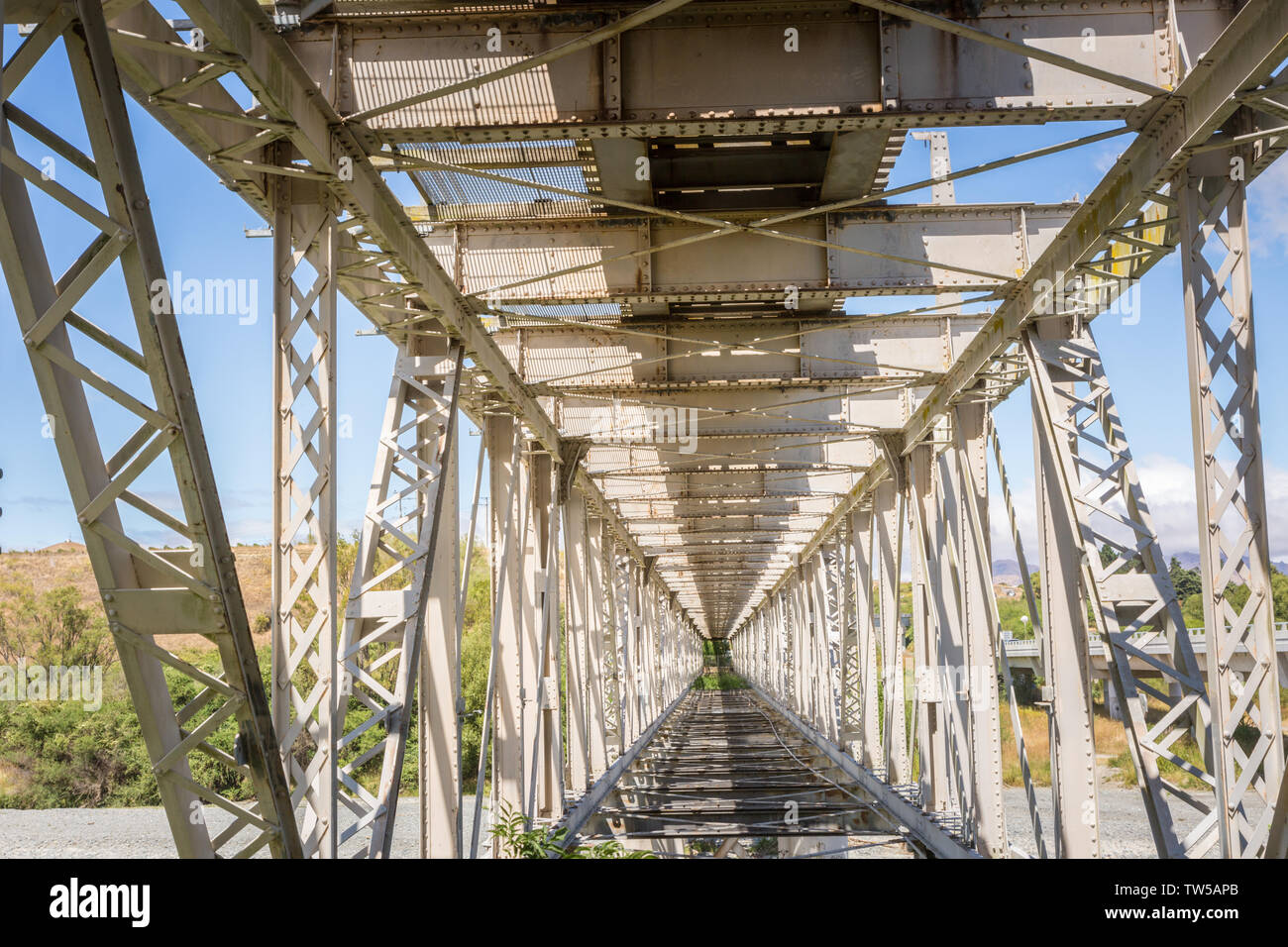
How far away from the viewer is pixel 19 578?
56.5m

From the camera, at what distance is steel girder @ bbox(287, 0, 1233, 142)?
25.2 feet

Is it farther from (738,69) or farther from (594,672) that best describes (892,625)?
(738,69)

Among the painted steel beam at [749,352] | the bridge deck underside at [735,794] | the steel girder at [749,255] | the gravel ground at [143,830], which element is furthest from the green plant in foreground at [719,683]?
the steel girder at [749,255]

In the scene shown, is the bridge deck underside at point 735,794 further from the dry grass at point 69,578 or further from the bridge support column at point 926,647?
the dry grass at point 69,578

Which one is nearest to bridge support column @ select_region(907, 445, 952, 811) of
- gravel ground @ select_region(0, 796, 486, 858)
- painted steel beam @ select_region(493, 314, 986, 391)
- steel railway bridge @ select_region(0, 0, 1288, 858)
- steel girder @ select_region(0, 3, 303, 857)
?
steel railway bridge @ select_region(0, 0, 1288, 858)

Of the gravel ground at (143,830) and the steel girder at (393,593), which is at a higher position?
the steel girder at (393,593)

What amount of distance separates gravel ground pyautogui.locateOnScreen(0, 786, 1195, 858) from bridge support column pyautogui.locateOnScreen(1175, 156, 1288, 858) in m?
18.5

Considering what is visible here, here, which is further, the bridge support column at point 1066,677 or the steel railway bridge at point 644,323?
the bridge support column at point 1066,677

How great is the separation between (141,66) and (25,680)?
40488 mm

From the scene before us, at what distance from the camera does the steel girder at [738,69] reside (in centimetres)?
767

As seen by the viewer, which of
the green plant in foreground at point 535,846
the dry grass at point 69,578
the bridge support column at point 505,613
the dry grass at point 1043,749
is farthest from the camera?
the dry grass at point 69,578

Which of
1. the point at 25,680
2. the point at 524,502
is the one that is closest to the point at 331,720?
the point at 524,502

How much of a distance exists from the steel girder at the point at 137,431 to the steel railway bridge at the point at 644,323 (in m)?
0.02
